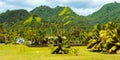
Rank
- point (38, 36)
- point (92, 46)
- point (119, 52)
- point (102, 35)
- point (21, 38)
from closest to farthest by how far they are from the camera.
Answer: point (119, 52)
point (102, 35)
point (92, 46)
point (38, 36)
point (21, 38)

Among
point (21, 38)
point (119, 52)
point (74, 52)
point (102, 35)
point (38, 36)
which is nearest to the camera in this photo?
point (74, 52)

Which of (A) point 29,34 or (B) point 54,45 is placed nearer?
(B) point 54,45

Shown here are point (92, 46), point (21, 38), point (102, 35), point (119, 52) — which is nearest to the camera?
point (119, 52)

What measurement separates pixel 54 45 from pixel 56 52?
1.58 meters

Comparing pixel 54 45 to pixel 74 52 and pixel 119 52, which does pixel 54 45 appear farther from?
pixel 119 52

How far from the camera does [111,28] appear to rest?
2402 inches

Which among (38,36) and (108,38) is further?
(38,36)

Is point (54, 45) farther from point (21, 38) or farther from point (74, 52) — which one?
point (21, 38)

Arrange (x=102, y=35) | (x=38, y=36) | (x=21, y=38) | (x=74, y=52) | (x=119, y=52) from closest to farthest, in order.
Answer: (x=74, y=52)
(x=119, y=52)
(x=102, y=35)
(x=38, y=36)
(x=21, y=38)

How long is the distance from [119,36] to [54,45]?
13.4 meters

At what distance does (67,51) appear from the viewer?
55125 millimetres

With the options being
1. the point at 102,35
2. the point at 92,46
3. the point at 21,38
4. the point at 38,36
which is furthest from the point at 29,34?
the point at 102,35

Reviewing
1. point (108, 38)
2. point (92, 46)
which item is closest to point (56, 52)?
point (108, 38)

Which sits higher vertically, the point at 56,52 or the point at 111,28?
the point at 111,28
